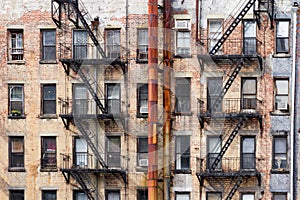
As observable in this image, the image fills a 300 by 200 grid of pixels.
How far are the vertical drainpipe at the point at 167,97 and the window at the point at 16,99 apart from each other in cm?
692

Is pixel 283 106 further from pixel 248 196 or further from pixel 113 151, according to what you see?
pixel 113 151

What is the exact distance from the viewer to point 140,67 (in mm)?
24203

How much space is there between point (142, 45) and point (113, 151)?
205 inches

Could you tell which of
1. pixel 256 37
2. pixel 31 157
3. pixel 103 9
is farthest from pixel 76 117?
pixel 256 37

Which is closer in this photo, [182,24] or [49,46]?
[182,24]

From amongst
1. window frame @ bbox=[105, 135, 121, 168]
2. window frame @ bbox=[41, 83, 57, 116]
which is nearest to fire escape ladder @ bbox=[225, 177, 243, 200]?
window frame @ bbox=[105, 135, 121, 168]

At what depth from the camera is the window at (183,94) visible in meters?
24.1

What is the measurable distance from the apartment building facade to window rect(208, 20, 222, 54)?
0.16ft

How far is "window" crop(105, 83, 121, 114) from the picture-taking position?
24.3 m

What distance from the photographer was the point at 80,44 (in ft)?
80.6

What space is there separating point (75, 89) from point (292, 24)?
10.5m

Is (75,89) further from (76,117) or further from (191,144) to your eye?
(191,144)

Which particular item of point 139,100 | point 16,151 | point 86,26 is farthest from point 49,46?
point 16,151

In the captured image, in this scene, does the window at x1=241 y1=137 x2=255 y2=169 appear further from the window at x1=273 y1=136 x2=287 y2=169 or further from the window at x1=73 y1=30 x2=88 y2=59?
the window at x1=73 y1=30 x2=88 y2=59
